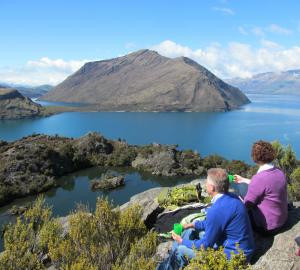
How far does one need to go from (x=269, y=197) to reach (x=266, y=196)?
63 millimetres

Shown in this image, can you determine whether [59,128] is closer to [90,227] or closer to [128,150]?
[128,150]

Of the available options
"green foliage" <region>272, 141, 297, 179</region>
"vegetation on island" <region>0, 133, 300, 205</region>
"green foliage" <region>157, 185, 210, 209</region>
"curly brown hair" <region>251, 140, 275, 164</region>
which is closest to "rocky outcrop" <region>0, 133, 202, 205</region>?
"vegetation on island" <region>0, 133, 300, 205</region>

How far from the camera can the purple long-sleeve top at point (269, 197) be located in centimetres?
794

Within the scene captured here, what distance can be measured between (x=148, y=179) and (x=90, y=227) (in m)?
55.4

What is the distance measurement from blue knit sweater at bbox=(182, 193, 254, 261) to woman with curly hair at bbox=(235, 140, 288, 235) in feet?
3.00

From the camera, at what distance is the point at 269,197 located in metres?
7.98

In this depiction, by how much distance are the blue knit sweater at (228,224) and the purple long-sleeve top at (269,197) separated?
909 mm

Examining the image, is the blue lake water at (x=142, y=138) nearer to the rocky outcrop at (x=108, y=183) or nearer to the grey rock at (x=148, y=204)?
the rocky outcrop at (x=108, y=183)

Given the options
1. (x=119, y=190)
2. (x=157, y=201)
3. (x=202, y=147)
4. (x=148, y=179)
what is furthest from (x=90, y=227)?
(x=202, y=147)

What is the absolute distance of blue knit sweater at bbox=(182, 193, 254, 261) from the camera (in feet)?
23.2

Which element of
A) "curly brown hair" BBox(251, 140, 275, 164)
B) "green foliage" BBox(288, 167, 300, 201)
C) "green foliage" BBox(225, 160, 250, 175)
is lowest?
"green foliage" BBox(225, 160, 250, 175)

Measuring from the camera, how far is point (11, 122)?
18550 cm

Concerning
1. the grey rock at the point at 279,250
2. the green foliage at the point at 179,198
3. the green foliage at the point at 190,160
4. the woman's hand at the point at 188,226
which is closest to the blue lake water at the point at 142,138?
the green foliage at the point at 190,160

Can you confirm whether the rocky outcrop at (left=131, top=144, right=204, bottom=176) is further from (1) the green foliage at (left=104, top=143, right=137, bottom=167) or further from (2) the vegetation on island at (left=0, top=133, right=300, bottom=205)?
(1) the green foliage at (left=104, top=143, right=137, bottom=167)
